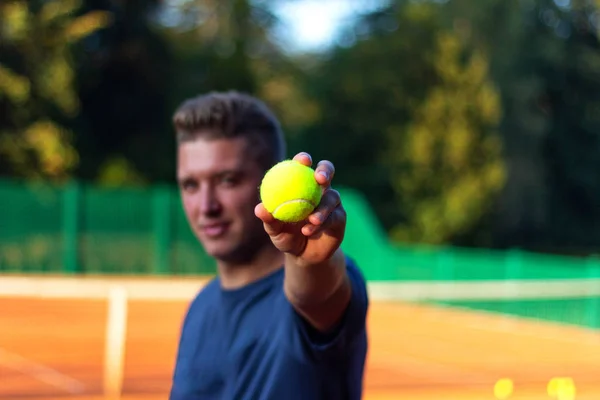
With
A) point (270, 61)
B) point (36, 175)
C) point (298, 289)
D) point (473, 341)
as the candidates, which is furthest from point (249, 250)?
point (270, 61)

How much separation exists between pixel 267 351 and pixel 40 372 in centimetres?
850

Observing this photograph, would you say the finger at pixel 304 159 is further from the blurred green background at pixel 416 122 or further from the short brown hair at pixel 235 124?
the blurred green background at pixel 416 122

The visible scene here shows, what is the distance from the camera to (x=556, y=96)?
89.0 feet

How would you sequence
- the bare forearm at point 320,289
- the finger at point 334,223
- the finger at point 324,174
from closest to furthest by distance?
the finger at point 324,174 < the finger at point 334,223 < the bare forearm at point 320,289

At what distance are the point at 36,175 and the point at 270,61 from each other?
1876cm

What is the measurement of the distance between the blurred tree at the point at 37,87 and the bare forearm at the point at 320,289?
23810mm

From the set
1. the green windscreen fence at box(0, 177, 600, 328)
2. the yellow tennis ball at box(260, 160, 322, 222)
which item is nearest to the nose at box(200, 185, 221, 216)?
the yellow tennis ball at box(260, 160, 322, 222)

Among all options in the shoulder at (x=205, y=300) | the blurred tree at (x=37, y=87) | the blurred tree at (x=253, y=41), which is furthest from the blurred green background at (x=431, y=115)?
the shoulder at (x=205, y=300)

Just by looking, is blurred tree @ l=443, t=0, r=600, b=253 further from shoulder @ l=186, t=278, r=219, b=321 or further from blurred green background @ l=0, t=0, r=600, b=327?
shoulder @ l=186, t=278, r=219, b=321

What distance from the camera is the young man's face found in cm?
210

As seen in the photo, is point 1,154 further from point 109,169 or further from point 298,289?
point 298,289

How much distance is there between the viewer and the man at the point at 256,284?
5.50ft

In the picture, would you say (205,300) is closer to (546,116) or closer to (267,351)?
(267,351)

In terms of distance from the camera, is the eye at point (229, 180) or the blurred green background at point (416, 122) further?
the blurred green background at point (416, 122)
